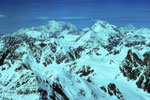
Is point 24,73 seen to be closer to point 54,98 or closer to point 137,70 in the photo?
point 54,98

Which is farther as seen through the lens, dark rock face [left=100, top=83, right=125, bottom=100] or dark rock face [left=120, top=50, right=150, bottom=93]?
dark rock face [left=120, top=50, right=150, bottom=93]

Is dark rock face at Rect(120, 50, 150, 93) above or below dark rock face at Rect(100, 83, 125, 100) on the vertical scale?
above

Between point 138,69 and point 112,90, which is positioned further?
point 138,69

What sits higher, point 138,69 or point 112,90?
point 138,69

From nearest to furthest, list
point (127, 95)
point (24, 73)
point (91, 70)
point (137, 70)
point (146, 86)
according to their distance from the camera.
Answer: point (24, 73)
point (127, 95)
point (146, 86)
point (137, 70)
point (91, 70)

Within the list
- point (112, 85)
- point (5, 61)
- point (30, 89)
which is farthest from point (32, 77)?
point (5, 61)
